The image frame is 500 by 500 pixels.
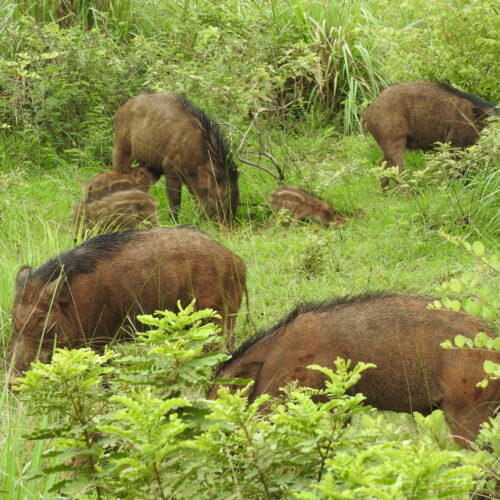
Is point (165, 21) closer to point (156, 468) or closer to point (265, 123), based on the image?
point (265, 123)

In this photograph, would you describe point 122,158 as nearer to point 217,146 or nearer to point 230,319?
point 217,146

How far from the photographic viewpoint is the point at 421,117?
9430 mm

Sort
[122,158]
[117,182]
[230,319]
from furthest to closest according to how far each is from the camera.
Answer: [122,158] < [117,182] < [230,319]

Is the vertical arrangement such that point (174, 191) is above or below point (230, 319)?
below

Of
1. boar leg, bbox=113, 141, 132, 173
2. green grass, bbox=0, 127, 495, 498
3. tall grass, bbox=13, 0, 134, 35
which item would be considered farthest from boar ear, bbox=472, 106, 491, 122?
tall grass, bbox=13, 0, 134, 35

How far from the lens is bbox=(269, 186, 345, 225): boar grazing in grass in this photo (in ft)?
28.0

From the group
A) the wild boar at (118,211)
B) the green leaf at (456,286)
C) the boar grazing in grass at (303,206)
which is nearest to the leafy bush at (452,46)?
the boar grazing in grass at (303,206)

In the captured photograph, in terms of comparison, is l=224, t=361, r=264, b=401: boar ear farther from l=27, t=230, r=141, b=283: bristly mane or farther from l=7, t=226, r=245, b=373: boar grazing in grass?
l=27, t=230, r=141, b=283: bristly mane

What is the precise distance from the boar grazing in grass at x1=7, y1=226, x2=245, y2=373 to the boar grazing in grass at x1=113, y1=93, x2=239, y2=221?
147 inches

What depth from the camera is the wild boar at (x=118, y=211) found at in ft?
25.9

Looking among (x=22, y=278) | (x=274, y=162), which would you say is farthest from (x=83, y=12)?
(x=22, y=278)

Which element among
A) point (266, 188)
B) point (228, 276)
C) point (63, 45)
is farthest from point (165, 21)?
point (228, 276)

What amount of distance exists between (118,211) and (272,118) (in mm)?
2981

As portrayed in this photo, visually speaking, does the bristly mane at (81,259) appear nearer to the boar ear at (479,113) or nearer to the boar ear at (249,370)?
the boar ear at (249,370)
